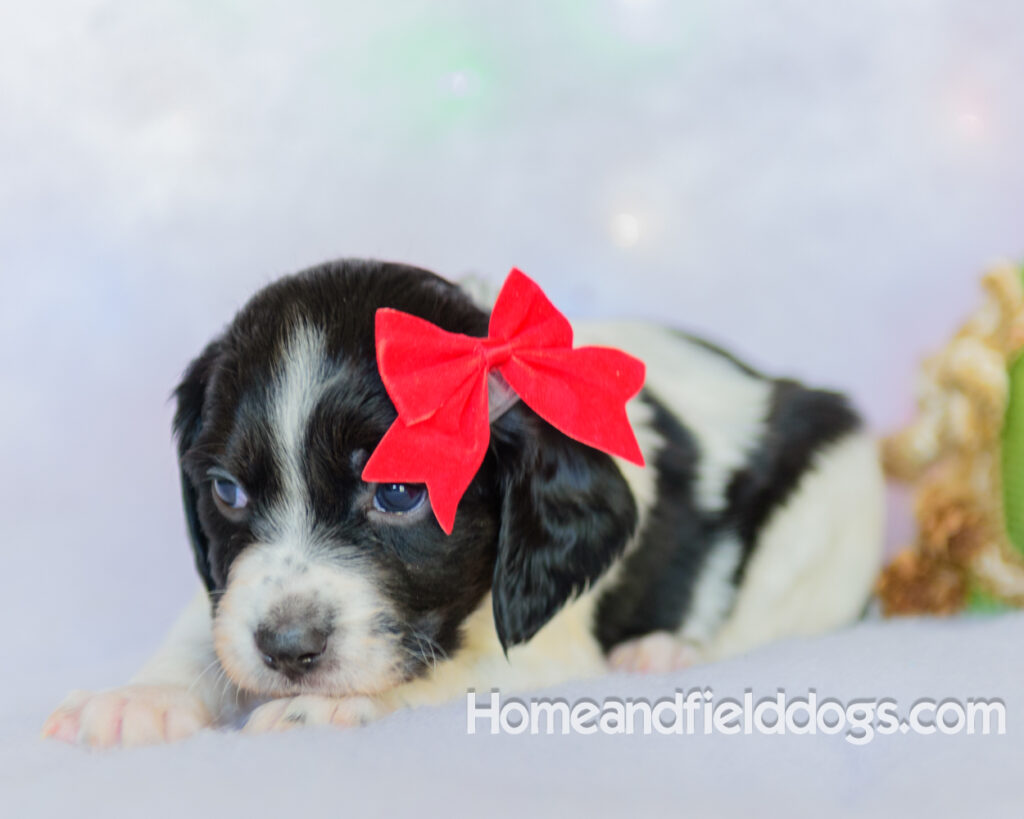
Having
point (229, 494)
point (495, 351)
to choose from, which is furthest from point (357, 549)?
point (495, 351)

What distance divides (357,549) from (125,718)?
49 centimetres

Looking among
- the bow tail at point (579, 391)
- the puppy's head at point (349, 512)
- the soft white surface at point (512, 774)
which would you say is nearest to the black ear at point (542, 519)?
the puppy's head at point (349, 512)

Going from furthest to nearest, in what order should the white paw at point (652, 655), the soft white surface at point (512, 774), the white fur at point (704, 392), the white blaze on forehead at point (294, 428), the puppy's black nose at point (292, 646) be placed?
the white fur at point (704, 392), the white paw at point (652, 655), the white blaze on forehead at point (294, 428), the puppy's black nose at point (292, 646), the soft white surface at point (512, 774)

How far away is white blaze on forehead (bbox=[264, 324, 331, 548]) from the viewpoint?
2.01m

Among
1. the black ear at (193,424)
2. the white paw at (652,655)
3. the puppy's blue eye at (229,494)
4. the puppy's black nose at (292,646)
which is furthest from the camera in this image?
the white paw at (652,655)

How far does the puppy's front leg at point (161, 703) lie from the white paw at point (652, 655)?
2.86 ft

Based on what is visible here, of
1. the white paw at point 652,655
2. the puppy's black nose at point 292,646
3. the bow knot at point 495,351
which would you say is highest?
the bow knot at point 495,351

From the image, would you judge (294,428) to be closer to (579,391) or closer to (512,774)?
(579,391)

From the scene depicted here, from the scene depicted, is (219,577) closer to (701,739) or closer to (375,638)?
(375,638)

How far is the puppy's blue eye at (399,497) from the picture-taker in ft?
6.68

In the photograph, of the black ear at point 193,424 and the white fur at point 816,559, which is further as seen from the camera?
the white fur at point 816,559

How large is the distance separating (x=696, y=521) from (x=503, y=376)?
2.89 ft

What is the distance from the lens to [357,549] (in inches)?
79.3

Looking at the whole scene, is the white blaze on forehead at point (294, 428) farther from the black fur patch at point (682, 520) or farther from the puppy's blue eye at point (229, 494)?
Answer: the black fur patch at point (682, 520)
